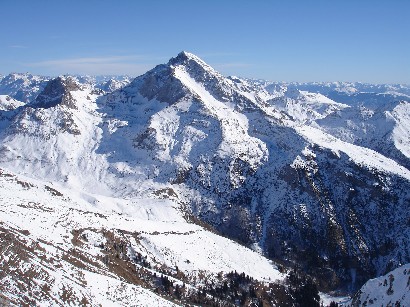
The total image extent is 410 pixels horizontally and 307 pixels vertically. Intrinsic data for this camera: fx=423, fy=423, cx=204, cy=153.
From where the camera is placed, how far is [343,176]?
174000mm

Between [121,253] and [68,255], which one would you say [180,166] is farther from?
[68,255]

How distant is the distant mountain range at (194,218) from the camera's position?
6481cm

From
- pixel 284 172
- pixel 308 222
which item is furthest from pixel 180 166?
pixel 308 222

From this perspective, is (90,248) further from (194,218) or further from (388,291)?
(194,218)

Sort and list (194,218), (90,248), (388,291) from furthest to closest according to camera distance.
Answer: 1. (194,218)
2. (90,248)
3. (388,291)

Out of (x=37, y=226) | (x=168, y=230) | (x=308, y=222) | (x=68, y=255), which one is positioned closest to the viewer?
(x=68, y=255)

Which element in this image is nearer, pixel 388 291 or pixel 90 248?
pixel 388 291

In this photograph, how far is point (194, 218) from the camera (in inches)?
6191

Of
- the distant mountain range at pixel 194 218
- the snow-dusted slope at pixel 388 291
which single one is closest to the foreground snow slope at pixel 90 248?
the distant mountain range at pixel 194 218

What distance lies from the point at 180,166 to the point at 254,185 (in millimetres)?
32166

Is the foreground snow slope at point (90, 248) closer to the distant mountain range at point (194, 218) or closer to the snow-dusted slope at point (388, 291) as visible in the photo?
the distant mountain range at point (194, 218)

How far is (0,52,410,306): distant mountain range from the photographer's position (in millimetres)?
64812

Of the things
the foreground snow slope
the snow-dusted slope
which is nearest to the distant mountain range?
the foreground snow slope

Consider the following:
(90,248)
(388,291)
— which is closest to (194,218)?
(90,248)
